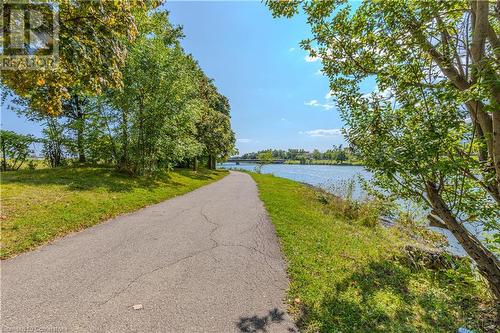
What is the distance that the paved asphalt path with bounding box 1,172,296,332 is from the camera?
2830mm

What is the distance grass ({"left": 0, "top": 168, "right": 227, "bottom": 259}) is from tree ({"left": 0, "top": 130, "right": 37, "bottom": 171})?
21.7ft

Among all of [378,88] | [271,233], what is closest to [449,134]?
[378,88]

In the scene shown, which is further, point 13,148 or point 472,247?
point 13,148

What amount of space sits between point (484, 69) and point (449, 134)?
0.81 meters

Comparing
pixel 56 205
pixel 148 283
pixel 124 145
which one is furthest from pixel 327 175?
pixel 148 283

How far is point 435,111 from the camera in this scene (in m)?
2.96

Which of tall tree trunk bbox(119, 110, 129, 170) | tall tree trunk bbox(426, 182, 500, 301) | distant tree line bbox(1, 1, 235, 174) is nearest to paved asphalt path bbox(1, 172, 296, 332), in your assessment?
tall tree trunk bbox(426, 182, 500, 301)

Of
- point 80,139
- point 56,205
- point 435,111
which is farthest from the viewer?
point 80,139

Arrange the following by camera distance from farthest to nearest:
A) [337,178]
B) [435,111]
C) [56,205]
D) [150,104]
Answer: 1. [337,178]
2. [150,104]
3. [56,205]
4. [435,111]

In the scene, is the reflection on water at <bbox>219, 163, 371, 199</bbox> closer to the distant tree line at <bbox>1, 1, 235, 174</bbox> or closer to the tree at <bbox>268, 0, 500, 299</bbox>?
the tree at <bbox>268, 0, 500, 299</bbox>

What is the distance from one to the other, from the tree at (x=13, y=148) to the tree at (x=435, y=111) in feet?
59.8

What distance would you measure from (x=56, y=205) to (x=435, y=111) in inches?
354

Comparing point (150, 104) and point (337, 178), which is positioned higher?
point (150, 104)

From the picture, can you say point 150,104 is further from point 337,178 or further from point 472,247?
point 337,178
